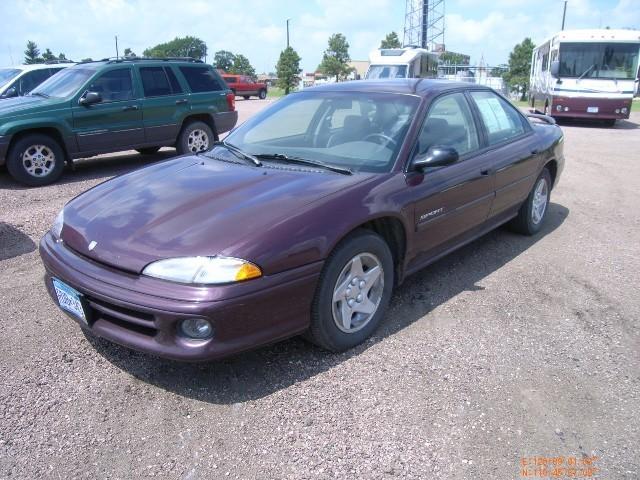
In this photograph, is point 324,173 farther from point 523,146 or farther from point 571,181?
point 571,181

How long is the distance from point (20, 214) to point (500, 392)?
550 centimetres

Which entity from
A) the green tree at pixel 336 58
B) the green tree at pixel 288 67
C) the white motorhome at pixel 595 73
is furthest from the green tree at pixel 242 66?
the white motorhome at pixel 595 73

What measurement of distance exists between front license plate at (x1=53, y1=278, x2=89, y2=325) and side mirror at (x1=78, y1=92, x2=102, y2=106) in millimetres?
5573

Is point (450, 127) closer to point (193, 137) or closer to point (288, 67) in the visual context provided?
point (193, 137)

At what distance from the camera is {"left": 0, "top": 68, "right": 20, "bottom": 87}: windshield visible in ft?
35.5

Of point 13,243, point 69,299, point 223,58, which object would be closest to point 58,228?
point 69,299

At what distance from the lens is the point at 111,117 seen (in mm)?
8148

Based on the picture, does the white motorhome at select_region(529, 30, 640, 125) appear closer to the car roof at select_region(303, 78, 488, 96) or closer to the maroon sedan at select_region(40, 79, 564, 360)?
the maroon sedan at select_region(40, 79, 564, 360)

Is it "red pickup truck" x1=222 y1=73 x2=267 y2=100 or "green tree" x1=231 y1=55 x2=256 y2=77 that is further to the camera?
"green tree" x1=231 y1=55 x2=256 y2=77

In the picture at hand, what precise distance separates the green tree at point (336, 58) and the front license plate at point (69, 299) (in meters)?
55.7

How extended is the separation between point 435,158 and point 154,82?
6.66 metres

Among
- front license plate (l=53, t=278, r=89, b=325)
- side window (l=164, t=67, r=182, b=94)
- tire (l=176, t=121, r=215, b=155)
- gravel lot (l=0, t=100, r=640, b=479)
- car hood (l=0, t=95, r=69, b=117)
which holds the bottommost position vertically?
gravel lot (l=0, t=100, r=640, b=479)

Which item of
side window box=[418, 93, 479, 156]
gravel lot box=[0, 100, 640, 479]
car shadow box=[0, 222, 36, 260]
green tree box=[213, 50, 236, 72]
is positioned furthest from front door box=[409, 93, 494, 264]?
green tree box=[213, 50, 236, 72]

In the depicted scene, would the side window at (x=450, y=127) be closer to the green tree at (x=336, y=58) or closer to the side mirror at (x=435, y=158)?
the side mirror at (x=435, y=158)
